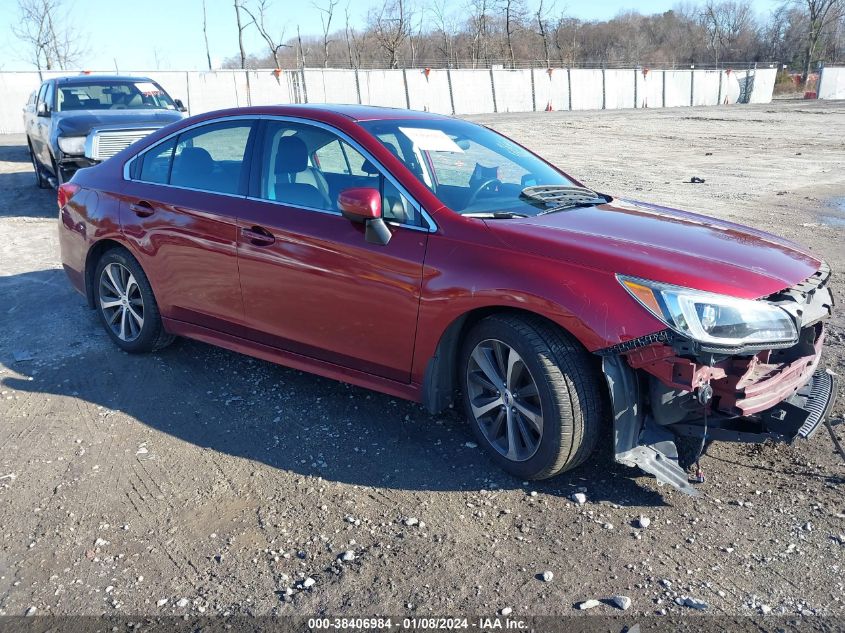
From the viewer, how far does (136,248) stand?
16.8ft

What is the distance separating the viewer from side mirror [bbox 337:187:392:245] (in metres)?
3.75

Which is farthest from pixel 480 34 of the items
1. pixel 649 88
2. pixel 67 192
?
pixel 67 192

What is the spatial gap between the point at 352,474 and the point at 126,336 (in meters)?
2.49

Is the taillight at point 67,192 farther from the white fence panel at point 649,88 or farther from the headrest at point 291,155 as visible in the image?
the white fence panel at point 649,88

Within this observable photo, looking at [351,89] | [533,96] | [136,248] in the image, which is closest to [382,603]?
[136,248]

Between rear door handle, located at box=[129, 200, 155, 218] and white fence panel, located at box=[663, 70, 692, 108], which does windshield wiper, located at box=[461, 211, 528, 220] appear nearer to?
rear door handle, located at box=[129, 200, 155, 218]

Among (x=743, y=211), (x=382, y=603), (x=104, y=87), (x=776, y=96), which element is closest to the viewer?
(x=382, y=603)

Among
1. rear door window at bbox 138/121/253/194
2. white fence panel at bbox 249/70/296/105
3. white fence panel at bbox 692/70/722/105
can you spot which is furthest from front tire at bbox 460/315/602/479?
white fence panel at bbox 692/70/722/105

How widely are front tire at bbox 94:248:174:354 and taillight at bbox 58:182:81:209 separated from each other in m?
0.61

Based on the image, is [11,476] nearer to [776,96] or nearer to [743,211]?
[743,211]

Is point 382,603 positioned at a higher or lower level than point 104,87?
lower

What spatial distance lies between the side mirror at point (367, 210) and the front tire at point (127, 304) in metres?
1.99

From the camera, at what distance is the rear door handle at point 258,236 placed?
14.1 feet

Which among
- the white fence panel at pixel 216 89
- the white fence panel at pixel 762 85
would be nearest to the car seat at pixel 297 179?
the white fence panel at pixel 216 89
